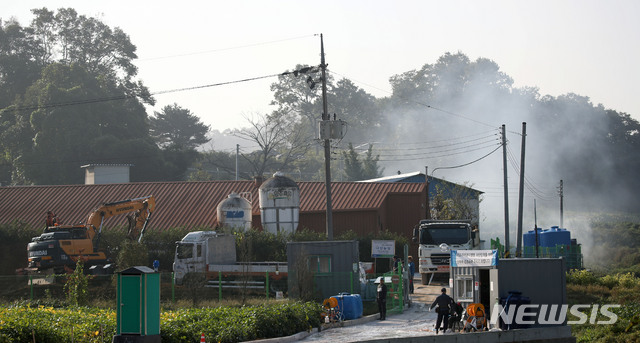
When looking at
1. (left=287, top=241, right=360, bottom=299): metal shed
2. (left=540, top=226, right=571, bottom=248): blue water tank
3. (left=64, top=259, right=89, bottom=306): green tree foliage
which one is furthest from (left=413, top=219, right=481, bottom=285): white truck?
(left=540, top=226, right=571, bottom=248): blue water tank

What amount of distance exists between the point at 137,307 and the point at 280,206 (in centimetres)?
3193

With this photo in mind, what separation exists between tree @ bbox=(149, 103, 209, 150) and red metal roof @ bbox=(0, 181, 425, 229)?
189ft

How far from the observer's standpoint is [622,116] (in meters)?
123

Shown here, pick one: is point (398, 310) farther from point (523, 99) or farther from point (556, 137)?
point (523, 99)

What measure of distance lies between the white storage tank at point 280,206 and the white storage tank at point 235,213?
1.18 meters

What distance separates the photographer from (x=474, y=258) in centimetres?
2683

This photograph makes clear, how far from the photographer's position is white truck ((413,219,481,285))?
3891 cm

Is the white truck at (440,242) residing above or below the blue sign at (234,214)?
below

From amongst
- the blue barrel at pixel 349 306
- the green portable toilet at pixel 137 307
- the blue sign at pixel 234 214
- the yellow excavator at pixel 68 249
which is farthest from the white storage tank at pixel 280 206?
the green portable toilet at pixel 137 307

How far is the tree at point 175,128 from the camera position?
4712 inches

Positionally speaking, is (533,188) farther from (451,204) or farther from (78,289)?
(78,289)

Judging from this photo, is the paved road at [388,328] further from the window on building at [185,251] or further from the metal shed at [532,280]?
the window on building at [185,251]

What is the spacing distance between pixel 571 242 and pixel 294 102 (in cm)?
8881

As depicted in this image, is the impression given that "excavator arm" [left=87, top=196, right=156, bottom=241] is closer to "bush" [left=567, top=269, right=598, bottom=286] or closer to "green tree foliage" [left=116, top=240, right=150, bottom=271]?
"green tree foliage" [left=116, top=240, right=150, bottom=271]
